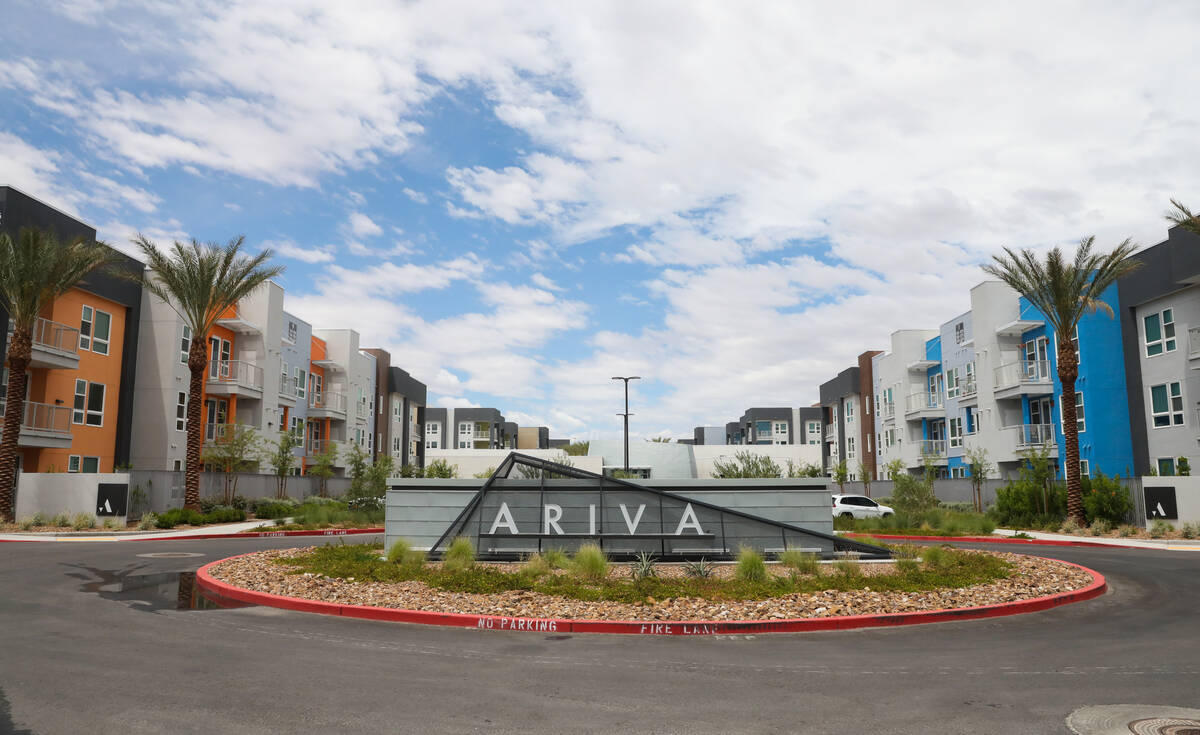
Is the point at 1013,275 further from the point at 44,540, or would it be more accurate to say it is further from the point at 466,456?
the point at 466,456

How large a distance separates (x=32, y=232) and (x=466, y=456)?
138 feet

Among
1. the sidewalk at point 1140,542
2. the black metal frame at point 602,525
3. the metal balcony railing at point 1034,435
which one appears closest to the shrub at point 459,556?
the black metal frame at point 602,525

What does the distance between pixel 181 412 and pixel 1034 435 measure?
42.9 metres

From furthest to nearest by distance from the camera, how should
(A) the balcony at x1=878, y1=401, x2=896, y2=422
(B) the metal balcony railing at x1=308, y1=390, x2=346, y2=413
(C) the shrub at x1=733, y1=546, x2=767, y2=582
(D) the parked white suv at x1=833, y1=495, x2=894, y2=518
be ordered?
(A) the balcony at x1=878, y1=401, x2=896, y2=422
(B) the metal balcony railing at x1=308, y1=390, x2=346, y2=413
(D) the parked white suv at x1=833, y1=495, x2=894, y2=518
(C) the shrub at x1=733, y1=546, x2=767, y2=582

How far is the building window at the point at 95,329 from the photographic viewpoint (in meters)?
36.9

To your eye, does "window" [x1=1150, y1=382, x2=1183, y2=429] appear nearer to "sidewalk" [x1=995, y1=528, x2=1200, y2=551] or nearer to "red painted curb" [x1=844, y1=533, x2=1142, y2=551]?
"sidewalk" [x1=995, y1=528, x2=1200, y2=551]

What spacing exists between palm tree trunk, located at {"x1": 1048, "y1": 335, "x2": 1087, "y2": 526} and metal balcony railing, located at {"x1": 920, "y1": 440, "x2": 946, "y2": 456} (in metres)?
23.2

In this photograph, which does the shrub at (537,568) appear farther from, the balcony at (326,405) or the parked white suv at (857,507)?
the balcony at (326,405)

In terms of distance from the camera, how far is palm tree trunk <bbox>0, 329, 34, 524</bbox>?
2827 centimetres

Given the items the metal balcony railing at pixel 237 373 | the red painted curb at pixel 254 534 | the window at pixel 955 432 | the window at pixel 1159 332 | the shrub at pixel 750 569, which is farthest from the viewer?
the window at pixel 955 432

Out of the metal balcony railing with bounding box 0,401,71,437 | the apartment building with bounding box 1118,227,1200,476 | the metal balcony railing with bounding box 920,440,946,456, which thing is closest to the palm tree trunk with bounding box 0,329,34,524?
the metal balcony railing with bounding box 0,401,71,437

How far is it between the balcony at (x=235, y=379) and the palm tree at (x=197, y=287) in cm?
1225

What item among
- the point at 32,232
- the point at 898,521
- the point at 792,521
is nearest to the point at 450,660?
the point at 792,521

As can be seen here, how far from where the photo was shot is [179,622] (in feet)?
35.6
